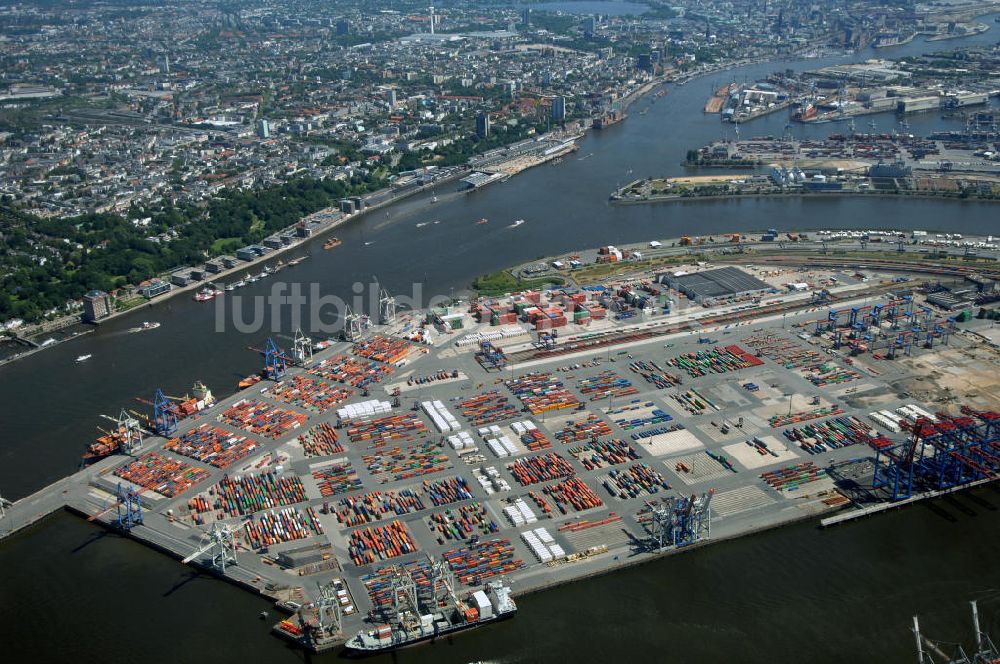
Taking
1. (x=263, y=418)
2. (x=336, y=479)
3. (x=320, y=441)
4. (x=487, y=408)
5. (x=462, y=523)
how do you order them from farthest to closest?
(x=487, y=408)
(x=263, y=418)
(x=320, y=441)
(x=336, y=479)
(x=462, y=523)

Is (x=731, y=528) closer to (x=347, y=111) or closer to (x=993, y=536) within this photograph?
(x=993, y=536)

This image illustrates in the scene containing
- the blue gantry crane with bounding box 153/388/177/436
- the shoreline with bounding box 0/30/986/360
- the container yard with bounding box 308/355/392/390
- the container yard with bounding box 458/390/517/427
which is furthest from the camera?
the shoreline with bounding box 0/30/986/360

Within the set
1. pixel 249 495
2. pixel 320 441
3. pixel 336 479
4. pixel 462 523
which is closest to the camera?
pixel 462 523

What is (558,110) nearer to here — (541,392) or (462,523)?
(541,392)

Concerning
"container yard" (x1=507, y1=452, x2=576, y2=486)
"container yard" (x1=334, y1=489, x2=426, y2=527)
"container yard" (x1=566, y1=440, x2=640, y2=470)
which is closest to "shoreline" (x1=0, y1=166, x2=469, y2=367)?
"container yard" (x1=334, y1=489, x2=426, y2=527)

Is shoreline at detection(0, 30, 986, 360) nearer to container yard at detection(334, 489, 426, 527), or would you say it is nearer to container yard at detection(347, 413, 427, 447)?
container yard at detection(347, 413, 427, 447)

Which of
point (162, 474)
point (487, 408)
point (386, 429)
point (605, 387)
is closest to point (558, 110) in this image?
point (605, 387)
